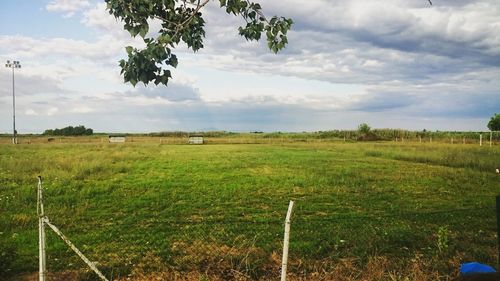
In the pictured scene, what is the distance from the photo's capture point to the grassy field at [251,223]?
8.61 meters

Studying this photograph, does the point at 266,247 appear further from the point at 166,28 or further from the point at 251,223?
the point at 166,28

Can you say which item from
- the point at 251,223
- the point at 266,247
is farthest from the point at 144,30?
the point at 251,223

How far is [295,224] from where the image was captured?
1238 centimetres

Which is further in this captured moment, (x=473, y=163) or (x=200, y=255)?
(x=473, y=163)

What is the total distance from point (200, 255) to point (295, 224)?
3.93m

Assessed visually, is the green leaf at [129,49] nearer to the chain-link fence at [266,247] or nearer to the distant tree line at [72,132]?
the chain-link fence at [266,247]

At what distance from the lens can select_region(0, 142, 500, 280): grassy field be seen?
28.2 ft

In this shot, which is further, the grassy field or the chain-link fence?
the grassy field

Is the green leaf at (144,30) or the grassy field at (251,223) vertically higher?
the green leaf at (144,30)

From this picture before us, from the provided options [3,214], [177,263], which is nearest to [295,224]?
[177,263]

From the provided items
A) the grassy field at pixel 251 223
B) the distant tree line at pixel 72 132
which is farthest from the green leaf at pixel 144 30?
the distant tree line at pixel 72 132

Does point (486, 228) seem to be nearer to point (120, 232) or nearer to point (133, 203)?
point (120, 232)

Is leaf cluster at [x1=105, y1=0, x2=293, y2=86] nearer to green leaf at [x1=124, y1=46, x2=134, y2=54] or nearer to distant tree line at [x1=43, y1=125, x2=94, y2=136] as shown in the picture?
green leaf at [x1=124, y1=46, x2=134, y2=54]

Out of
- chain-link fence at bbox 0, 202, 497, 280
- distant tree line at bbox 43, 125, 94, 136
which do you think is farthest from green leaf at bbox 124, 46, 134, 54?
distant tree line at bbox 43, 125, 94, 136
